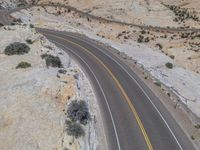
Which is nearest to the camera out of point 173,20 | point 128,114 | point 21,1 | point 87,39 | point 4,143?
point 4,143

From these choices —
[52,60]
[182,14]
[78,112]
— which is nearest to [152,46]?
[182,14]

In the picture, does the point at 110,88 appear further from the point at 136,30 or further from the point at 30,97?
the point at 136,30

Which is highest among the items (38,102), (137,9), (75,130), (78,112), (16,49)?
(16,49)

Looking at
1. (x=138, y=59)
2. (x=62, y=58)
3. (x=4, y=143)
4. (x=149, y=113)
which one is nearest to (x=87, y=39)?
(x=138, y=59)

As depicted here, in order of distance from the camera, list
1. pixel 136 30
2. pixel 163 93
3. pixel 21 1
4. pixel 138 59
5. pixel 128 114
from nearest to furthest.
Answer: pixel 128 114 → pixel 163 93 → pixel 138 59 → pixel 136 30 → pixel 21 1

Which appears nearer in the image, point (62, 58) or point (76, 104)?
point (76, 104)

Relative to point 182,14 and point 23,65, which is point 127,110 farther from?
point 182,14

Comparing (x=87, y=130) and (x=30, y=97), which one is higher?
(x=30, y=97)
